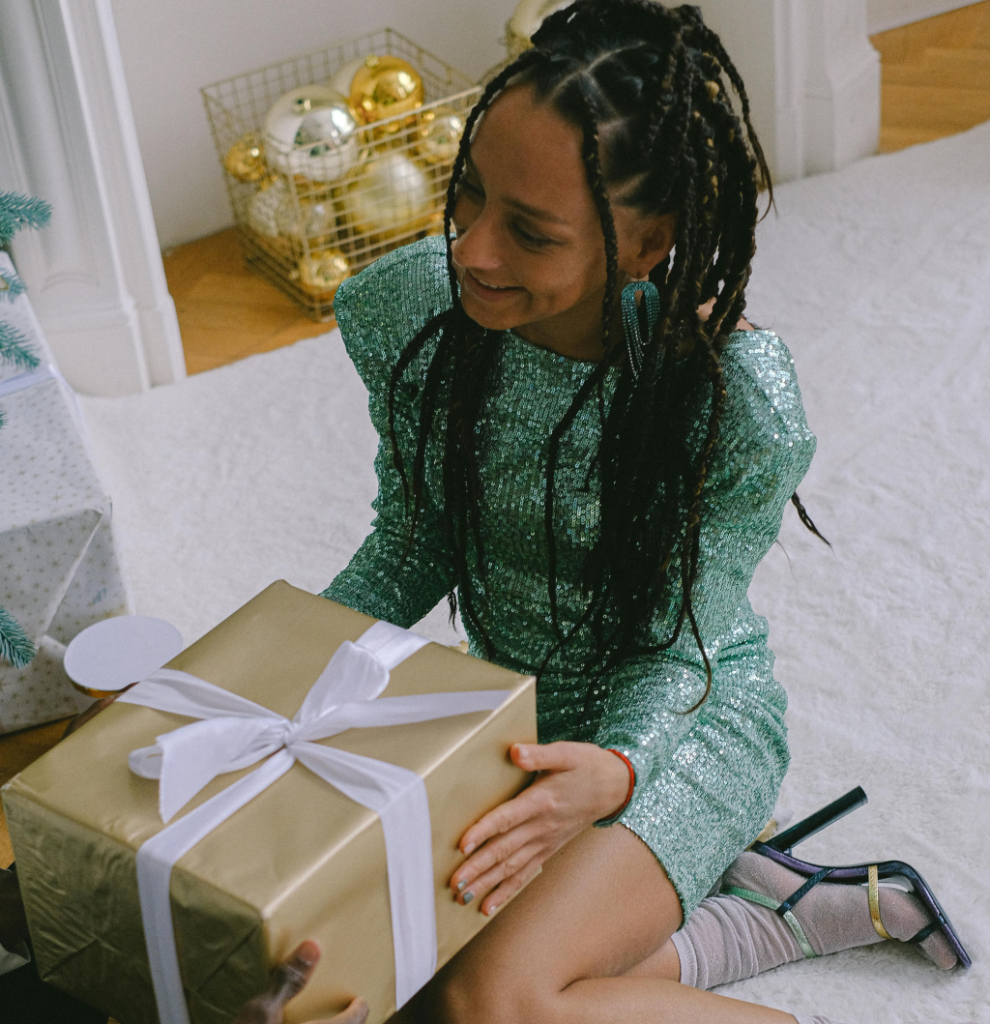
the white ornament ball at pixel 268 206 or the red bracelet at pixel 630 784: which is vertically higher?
the red bracelet at pixel 630 784

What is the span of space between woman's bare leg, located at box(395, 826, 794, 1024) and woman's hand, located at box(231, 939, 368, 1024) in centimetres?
31

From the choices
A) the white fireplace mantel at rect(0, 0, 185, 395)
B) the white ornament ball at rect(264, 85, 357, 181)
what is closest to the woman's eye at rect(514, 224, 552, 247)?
the white fireplace mantel at rect(0, 0, 185, 395)

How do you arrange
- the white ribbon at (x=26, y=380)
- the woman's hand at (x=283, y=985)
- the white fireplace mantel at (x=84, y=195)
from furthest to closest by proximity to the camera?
the white fireplace mantel at (x=84, y=195) → the white ribbon at (x=26, y=380) → the woman's hand at (x=283, y=985)

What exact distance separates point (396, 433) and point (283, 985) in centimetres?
62

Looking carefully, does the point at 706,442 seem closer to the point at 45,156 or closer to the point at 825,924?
the point at 825,924

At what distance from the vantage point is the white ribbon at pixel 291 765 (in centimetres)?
73

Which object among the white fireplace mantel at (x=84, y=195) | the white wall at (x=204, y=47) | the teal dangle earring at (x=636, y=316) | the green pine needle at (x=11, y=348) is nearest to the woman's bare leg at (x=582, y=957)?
the teal dangle earring at (x=636, y=316)

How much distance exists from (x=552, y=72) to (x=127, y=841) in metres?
0.61

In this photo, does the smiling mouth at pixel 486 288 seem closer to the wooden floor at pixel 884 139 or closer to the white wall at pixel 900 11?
the wooden floor at pixel 884 139

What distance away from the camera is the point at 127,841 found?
2.37 feet

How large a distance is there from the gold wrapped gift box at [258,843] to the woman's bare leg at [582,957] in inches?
5.7

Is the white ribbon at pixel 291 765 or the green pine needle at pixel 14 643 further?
the green pine needle at pixel 14 643

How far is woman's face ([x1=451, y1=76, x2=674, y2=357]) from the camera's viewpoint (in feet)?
3.05

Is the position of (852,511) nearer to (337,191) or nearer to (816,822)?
(816,822)
